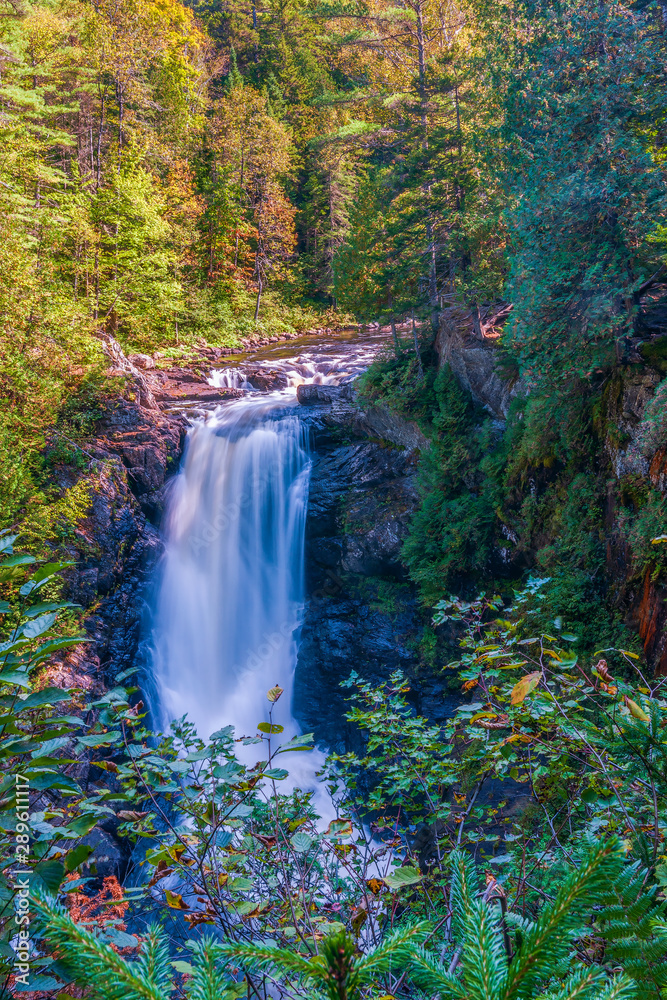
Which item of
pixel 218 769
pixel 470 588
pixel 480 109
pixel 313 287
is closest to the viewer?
pixel 218 769

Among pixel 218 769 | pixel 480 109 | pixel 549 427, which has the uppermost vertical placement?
pixel 480 109

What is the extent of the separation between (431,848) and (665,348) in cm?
673

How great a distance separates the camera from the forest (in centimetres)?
112

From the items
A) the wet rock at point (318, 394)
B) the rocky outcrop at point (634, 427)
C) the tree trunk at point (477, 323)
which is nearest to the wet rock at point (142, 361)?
the wet rock at point (318, 394)

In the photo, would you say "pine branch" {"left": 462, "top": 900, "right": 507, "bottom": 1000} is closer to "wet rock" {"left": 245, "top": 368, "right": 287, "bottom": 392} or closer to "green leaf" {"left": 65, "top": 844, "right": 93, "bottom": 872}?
"green leaf" {"left": 65, "top": 844, "right": 93, "bottom": 872}

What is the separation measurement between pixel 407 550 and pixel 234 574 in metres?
4.53

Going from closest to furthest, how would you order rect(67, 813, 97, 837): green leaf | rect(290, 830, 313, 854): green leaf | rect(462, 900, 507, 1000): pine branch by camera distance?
rect(462, 900, 507, 1000): pine branch
rect(67, 813, 97, 837): green leaf
rect(290, 830, 313, 854): green leaf

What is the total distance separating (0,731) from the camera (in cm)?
125

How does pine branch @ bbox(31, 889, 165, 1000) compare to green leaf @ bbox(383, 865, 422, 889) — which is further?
green leaf @ bbox(383, 865, 422, 889)

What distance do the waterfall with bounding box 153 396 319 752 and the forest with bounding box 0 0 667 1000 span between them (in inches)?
27.0

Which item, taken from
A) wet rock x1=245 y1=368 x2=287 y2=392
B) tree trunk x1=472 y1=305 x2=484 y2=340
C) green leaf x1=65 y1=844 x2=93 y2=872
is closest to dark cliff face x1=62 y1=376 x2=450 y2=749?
tree trunk x1=472 y1=305 x2=484 y2=340

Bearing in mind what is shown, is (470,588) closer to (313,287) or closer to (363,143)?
(363,143)

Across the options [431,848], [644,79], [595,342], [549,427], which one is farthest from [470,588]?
[644,79]

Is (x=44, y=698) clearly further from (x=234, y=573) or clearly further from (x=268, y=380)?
(x=268, y=380)
